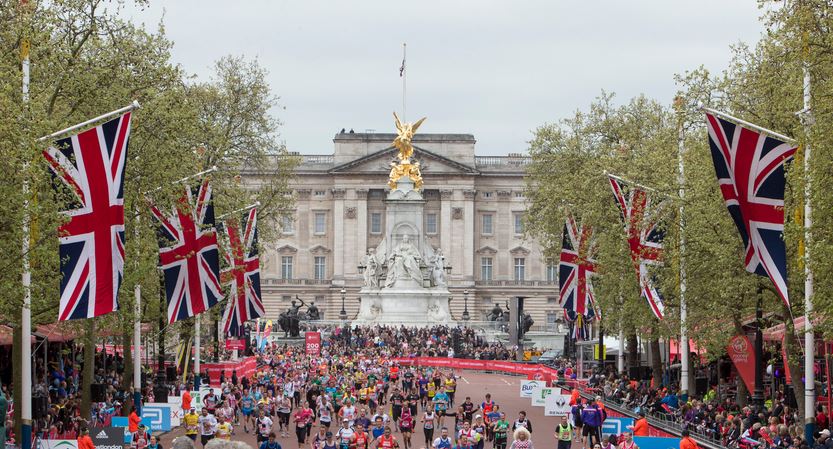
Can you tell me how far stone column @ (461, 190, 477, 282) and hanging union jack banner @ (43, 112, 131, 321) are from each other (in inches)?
4797

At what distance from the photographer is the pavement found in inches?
1658

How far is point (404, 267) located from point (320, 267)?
45.8m

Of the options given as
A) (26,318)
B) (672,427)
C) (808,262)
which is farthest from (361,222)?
(26,318)

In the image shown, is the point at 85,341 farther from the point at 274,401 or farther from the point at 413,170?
the point at 413,170

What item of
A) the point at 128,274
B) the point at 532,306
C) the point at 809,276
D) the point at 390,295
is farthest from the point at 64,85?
the point at 532,306

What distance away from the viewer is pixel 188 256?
1528 inches

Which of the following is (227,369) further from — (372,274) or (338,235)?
(338,235)

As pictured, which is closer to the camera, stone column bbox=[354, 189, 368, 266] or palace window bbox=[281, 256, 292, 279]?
stone column bbox=[354, 189, 368, 266]

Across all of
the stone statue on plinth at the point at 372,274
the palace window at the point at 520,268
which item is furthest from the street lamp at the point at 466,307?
the stone statue on plinth at the point at 372,274

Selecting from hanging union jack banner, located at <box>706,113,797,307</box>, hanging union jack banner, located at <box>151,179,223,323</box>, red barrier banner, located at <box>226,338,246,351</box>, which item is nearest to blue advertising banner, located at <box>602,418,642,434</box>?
hanging union jack banner, located at <box>706,113,797,307</box>

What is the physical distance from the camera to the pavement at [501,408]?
138ft

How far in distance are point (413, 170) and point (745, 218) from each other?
88.4 m

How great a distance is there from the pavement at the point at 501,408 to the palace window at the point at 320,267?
68051 millimetres

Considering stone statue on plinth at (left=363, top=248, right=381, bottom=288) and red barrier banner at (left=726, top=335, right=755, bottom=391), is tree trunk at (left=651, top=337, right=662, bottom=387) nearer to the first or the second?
red barrier banner at (left=726, top=335, right=755, bottom=391)
